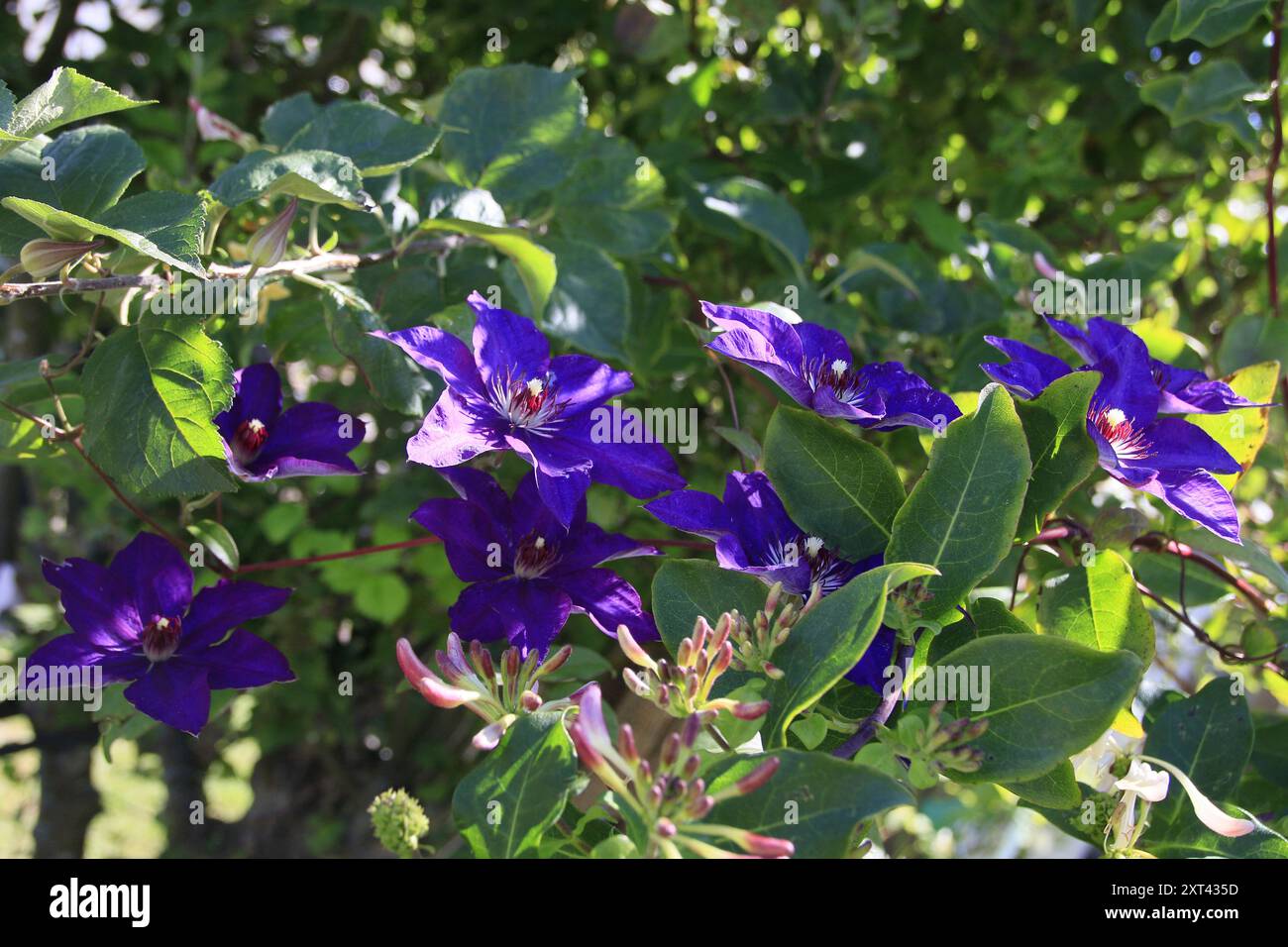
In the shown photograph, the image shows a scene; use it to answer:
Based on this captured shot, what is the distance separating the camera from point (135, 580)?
88cm

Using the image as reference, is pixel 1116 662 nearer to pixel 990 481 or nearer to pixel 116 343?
pixel 990 481

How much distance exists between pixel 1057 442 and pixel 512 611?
1.24ft

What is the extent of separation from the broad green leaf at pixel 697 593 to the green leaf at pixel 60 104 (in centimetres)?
45

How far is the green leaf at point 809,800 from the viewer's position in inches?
23.5

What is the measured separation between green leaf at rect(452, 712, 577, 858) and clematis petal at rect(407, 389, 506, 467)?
0.17 m

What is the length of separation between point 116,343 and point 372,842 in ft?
4.53

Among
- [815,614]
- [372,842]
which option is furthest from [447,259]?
[372,842]

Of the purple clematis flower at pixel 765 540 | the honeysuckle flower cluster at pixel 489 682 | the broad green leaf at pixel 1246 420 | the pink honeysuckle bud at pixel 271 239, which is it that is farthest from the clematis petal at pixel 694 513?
the broad green leaf at pixel 1246 420

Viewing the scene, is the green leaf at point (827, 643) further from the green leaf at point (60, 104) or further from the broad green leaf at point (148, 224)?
the green leaf at point (60, 104)

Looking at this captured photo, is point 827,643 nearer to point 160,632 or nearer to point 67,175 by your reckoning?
point 160,632

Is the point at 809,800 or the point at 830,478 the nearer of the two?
the point at 809,800

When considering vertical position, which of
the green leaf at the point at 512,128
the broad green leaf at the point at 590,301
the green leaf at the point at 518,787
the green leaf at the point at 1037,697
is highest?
the green leaf at the point at 512,128

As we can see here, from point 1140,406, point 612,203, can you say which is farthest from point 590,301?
point 1140,406

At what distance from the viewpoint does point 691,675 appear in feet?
2.07
